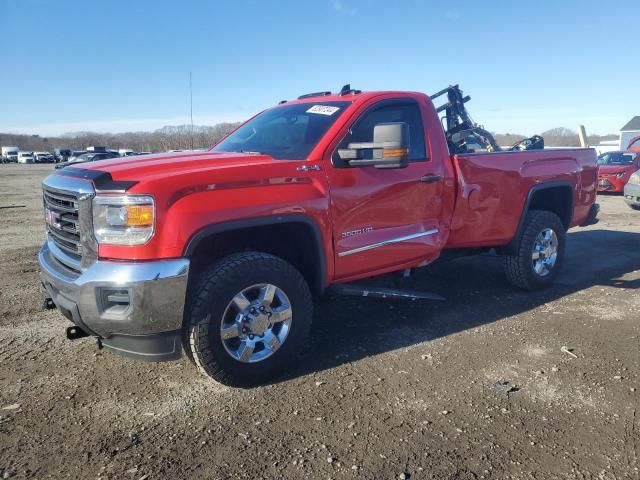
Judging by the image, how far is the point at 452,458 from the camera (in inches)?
104

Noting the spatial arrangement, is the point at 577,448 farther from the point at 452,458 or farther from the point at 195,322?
the point at 195,322

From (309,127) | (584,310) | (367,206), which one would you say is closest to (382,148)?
(367,206)

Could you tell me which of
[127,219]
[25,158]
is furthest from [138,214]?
[25,158]

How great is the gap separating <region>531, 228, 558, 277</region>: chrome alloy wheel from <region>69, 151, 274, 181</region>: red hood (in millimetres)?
3325

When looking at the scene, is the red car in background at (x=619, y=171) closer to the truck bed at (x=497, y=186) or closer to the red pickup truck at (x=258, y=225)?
the truck bed at (x=497, y=186)

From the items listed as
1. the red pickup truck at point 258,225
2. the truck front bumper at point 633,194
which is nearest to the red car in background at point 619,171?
the truck front bumper at point 633,194

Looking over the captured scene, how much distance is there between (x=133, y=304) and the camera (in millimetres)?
2879

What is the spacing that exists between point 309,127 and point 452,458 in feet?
8.55

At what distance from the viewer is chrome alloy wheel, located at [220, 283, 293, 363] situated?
3.28m

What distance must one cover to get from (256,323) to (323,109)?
6.17ft

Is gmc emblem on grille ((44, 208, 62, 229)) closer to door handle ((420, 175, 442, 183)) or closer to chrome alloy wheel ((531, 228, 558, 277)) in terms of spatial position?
door handle ((420, 175, 442, 183))

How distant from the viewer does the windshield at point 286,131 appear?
12.8ft

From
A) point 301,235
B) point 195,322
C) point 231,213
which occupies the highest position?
point 231,213

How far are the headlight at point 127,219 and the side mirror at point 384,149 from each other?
146 cm
